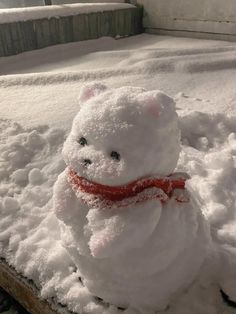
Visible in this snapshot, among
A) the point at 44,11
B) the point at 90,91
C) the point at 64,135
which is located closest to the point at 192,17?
the point at 44,11

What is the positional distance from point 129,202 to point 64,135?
1027 mm

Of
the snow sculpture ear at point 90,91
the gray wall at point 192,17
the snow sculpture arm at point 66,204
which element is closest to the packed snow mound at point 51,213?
the snow sculpture arm at point 66,204

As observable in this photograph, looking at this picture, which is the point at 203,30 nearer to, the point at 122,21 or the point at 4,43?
the point at 122,21

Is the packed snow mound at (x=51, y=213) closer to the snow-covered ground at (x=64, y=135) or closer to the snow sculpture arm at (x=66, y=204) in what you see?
the snow-covered ground at (x=64, y=135)

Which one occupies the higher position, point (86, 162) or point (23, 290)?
point (86, 162)

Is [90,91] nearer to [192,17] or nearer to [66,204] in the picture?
[66,204]

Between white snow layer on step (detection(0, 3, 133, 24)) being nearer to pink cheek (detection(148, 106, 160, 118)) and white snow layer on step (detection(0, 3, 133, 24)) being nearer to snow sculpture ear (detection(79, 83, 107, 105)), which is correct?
snow sculpture ear (detection(79, 83, 107, 105))

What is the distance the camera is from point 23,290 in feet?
3.47

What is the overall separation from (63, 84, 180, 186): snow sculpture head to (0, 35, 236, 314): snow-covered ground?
39 centimetres

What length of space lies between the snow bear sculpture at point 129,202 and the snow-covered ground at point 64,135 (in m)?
0.12

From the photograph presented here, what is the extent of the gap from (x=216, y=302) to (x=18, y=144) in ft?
3.64

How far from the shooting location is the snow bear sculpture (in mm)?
714

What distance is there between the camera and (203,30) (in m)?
3.94

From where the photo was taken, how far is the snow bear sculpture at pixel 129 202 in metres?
0.71
